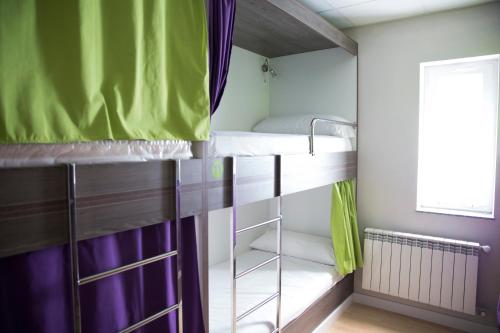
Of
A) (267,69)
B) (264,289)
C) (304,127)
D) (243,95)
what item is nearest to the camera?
(264,289)

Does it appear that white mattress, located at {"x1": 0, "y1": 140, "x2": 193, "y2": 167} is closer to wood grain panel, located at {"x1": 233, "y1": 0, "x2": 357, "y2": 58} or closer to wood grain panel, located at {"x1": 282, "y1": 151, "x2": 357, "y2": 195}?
wood grain panel, located at {"x1": 282, "y1": 151, "x2": 357, "y2": 195}

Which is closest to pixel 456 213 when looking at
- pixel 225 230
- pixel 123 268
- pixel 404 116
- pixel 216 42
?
pixel 404 116

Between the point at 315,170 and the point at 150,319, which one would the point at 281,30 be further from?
the point at 150,319

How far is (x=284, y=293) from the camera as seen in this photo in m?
2.70

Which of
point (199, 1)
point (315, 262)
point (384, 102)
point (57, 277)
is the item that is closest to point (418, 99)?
point (384, 102)

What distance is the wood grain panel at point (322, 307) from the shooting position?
259cm

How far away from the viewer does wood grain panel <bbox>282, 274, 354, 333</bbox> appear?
2591 millimetres

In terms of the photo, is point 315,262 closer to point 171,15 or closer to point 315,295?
point 315,295

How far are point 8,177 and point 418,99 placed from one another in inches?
131

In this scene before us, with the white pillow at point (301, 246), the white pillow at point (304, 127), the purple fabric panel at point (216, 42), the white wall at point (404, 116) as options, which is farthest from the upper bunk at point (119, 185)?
the white wall at point (404, 116)

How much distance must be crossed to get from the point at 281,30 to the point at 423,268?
2554 mm

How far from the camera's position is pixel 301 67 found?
12.5 feet

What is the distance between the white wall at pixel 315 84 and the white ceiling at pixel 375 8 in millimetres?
418

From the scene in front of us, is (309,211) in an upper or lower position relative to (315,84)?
lower
